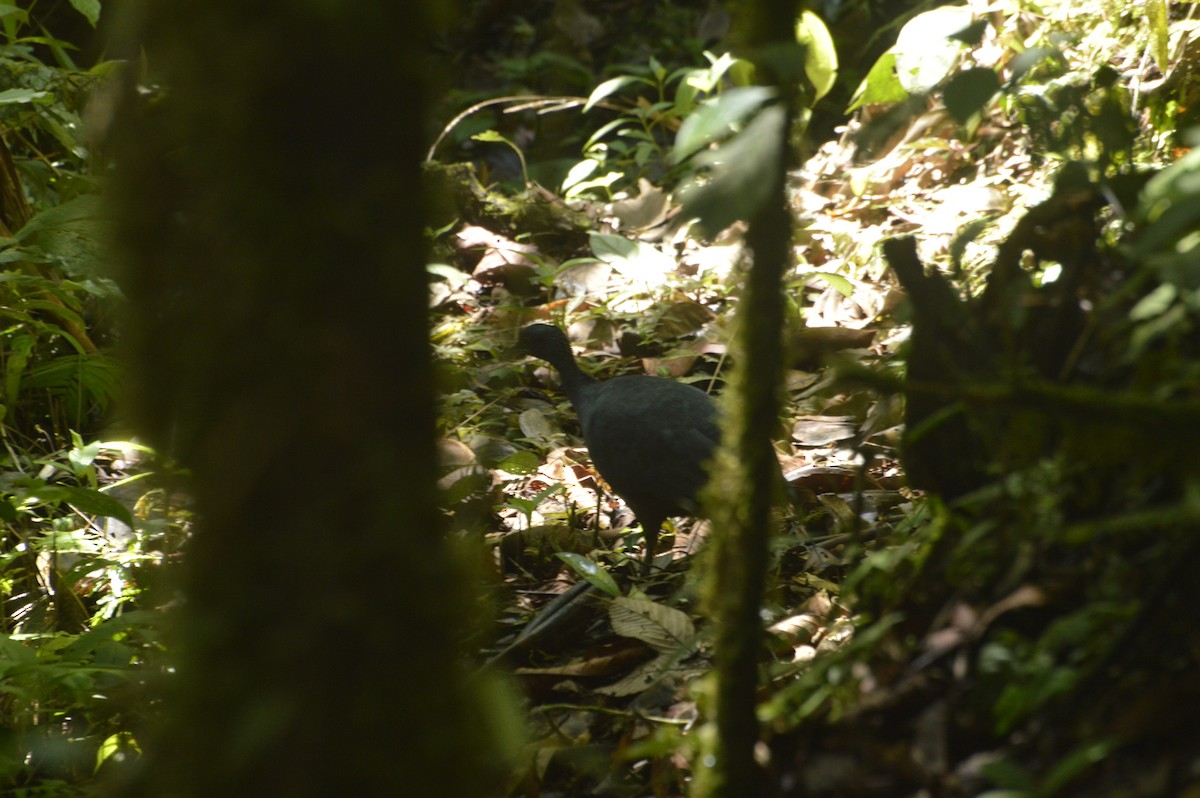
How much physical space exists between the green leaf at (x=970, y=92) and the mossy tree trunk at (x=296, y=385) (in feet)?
2.25

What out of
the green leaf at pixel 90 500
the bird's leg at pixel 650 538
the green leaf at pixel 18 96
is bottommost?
the bird's leg at pixel 650 538

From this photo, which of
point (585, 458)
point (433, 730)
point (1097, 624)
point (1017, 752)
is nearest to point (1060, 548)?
point (1097, 624)

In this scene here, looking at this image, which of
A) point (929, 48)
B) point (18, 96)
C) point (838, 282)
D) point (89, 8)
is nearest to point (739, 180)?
point (929, 48)

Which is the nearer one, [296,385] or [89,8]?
[296,385]

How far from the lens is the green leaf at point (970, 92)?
1.31m

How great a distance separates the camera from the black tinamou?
9.84ft

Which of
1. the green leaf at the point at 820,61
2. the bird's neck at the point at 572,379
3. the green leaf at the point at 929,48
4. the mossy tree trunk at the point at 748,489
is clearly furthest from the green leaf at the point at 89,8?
the mossy tree trunk at the point at 748,489

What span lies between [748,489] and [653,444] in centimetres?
174

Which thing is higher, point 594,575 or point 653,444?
point 653,444

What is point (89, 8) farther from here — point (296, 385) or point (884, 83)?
point (296, 385)

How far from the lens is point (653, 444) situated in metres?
3.05

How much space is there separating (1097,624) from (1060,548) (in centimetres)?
17

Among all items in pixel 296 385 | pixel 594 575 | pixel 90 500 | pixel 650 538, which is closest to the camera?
pixel 296 385

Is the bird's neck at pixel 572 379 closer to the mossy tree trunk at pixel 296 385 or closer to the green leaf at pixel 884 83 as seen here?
the green leaf at pixel 884 83
